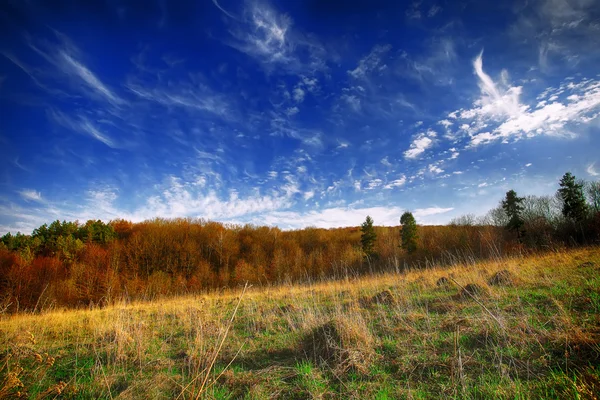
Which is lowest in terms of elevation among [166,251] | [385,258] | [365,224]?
[385,258]

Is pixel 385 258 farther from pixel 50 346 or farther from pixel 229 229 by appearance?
pixel 50 346

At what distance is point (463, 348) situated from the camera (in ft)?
14.4

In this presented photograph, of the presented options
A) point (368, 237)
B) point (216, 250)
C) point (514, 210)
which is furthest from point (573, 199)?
point (216, 250)

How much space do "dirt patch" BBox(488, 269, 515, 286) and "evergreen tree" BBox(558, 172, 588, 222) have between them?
33975 mm

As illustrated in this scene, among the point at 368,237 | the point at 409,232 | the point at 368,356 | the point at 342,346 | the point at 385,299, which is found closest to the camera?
the point at 368,356

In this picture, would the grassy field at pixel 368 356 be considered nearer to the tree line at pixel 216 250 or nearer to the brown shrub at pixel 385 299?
the brown shrub at pixel 385 299

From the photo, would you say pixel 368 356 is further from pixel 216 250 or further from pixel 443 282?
pixel 216 250

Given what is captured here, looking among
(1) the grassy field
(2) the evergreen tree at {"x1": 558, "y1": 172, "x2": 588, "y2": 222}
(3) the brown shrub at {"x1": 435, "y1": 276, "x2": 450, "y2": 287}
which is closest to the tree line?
(2) the evergreen tree at {"x1": 558, "y1": 172, "x2": 588, "y2": 222}

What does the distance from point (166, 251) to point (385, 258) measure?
34.4 m

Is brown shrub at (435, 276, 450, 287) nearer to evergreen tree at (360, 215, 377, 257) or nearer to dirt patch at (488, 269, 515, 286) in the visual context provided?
dirt patch at (488, 269, 515, 286)

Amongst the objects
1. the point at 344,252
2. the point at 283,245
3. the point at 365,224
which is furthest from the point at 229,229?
the point at 365,224

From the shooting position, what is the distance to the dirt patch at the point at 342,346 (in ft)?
14.0

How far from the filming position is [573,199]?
31.1 metres

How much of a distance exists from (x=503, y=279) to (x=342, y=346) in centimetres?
672
